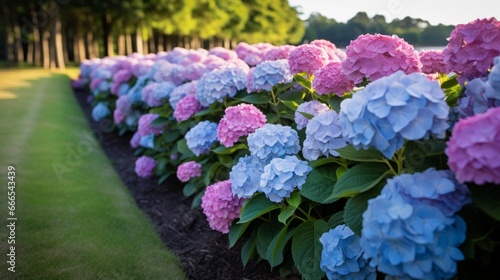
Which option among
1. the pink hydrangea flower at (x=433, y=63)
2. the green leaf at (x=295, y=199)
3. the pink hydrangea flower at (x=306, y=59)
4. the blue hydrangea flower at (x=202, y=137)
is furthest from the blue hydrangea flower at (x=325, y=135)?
the blue hydrangea flower at (x=202, y=137)

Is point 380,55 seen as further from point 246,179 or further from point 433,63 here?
point 246,179

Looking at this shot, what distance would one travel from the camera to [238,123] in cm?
278

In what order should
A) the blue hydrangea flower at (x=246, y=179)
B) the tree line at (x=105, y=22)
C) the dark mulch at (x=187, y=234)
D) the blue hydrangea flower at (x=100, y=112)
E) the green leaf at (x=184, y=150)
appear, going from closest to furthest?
the blue hydrangea flower at (x=246, y=179) → the dark mulch at (x=187, y=234) → the green leaf at (x=184, y=150) → the blue hydrangea flower at (x=100, y=112) → the tree line at (x=105, y=22)

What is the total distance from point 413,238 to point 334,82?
125cm

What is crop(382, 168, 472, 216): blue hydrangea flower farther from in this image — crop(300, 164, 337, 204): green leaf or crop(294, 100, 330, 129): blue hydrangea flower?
crop(294, 100, 330, 129): blue hydrangea flower

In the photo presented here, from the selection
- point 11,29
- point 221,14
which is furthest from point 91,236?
point 221,14

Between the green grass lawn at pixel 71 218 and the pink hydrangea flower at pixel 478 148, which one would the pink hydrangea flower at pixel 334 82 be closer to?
the pink hydrangea flower at pixel 478 148

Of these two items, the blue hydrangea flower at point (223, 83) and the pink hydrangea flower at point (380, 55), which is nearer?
the pink hydrangea flower at point (380, 55)

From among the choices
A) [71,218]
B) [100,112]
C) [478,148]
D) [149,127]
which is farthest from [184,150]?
[100,112]

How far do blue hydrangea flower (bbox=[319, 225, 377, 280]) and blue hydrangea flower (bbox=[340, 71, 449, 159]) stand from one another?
2.09ft

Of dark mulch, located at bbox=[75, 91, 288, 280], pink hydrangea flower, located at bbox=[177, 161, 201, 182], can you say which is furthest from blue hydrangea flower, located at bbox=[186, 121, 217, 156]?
dark mulch, located at bbox=[75, 91, 288, 280]

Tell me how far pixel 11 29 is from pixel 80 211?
79.8 feet

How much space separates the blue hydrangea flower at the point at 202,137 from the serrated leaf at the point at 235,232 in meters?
0.90

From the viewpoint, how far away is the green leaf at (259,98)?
318 centimetres
